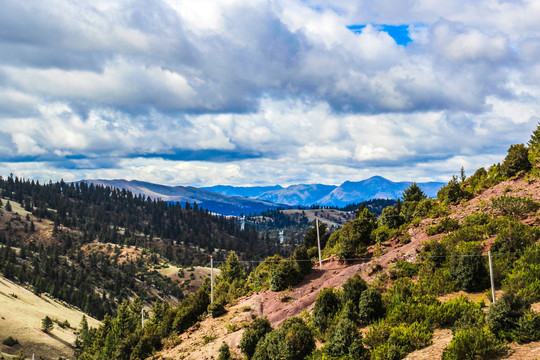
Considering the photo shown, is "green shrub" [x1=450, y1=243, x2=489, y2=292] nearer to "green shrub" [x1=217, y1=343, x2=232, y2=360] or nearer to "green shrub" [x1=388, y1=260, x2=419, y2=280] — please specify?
"green shrub" [x1=388, y1=260, x2=419, y2=280]

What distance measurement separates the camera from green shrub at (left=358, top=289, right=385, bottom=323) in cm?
2561

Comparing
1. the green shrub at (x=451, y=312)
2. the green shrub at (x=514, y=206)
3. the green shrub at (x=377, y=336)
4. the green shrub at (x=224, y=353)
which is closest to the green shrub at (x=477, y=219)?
the green shrub at (x=514, y=206)

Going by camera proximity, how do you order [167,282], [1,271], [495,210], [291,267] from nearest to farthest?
[495,210]
[291,267]
[1,271]
[167,282]

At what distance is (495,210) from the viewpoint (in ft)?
113

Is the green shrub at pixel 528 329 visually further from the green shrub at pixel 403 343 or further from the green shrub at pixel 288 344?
the green shrub at pixel 288 344

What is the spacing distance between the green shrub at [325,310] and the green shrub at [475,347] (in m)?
10.9

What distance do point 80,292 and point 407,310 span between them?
506 ft

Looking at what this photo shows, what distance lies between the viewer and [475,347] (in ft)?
55.1

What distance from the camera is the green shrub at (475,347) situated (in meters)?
16.7

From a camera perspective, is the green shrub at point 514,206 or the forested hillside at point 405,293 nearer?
the forested hillside at point 405,293

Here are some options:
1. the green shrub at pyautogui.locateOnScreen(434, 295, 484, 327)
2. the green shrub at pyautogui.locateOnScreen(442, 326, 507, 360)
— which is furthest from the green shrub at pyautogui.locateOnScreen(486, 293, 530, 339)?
the green shrub at pyautogui.locateOnScreen(434, 295, 484, 327)

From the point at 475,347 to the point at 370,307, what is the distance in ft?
30.4

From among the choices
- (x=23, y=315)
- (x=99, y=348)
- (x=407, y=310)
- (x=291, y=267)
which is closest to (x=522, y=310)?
(x=407, y=310)

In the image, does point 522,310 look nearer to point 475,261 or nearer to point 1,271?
point 475,261
